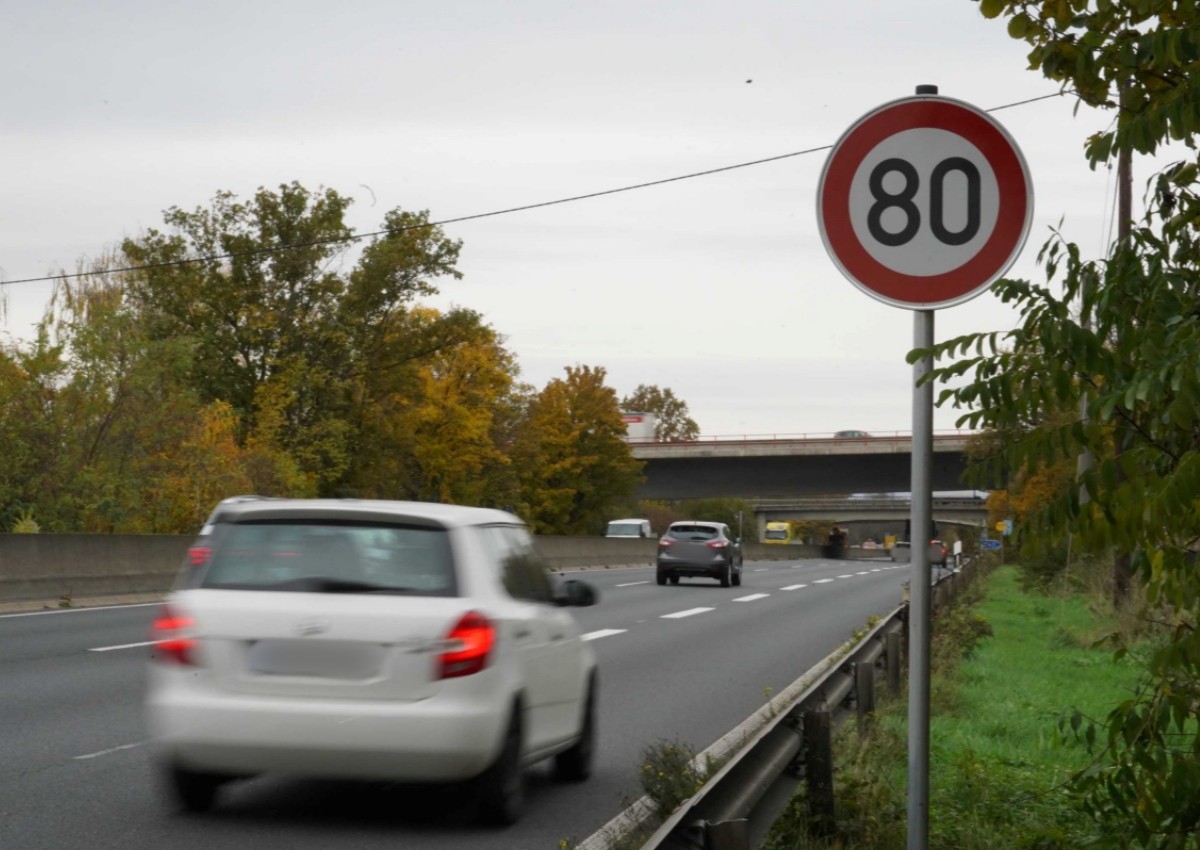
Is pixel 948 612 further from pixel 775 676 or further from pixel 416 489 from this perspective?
pixel 416 489

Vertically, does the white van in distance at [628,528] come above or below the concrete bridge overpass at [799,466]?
below

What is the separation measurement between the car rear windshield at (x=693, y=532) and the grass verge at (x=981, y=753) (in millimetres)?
18208

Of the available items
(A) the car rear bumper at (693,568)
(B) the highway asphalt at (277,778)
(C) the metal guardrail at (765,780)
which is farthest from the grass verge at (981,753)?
(A) the car rear bumper at (693,568)

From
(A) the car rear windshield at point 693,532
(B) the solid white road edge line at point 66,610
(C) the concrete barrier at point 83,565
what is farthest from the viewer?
(A) the car rear windshield at point 693,532

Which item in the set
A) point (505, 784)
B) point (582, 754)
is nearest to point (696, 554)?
point (582, 754)

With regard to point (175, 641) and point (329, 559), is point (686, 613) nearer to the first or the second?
point (329, 559)

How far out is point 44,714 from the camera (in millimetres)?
11000

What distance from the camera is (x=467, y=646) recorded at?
723 cm

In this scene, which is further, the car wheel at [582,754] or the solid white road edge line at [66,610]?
the solid white road edge line at [66,610]

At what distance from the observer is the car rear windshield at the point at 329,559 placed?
737 centimetres

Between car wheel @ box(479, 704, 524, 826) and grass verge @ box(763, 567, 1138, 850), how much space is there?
57.4 inches

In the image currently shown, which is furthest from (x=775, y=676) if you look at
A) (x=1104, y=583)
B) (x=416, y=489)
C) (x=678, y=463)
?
(x=678, y=463)

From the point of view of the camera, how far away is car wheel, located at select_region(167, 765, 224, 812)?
7.56 meters

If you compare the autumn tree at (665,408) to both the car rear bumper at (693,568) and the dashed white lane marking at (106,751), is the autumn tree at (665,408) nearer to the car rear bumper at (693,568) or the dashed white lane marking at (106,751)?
the car rear bumper at (693,568)
